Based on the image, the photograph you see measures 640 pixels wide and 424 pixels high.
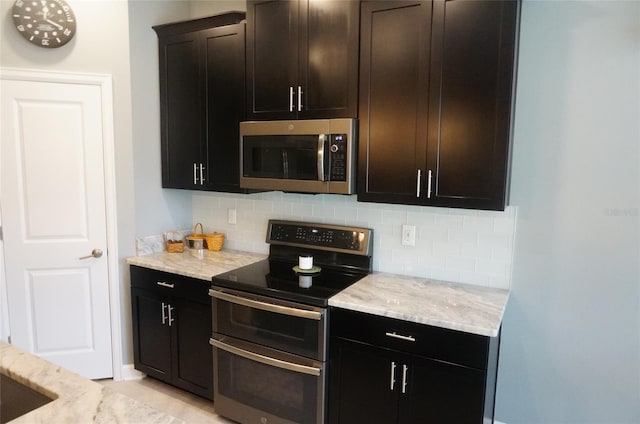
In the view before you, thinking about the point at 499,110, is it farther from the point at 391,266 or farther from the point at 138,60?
the point at 138,60

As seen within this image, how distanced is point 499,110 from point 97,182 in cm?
254

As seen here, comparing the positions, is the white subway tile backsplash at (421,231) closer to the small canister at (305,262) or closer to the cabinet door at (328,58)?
the small canister at (305,262)

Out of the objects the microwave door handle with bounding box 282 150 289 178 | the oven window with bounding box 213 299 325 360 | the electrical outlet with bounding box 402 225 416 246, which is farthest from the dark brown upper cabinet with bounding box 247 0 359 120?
the oven window with bounding box 213 299 325 360

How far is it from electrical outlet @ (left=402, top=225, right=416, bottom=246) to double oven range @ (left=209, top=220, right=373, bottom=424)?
207 mm

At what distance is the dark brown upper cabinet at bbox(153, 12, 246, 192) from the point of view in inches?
107

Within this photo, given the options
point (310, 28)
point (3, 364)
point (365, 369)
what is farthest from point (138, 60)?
point (365, 369)

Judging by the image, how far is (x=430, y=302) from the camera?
211 centimetres

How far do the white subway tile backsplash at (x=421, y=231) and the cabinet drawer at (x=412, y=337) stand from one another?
2.02 feet

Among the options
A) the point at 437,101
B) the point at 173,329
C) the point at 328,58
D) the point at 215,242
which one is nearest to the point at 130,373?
the point at 173,329

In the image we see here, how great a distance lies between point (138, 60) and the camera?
2922mm

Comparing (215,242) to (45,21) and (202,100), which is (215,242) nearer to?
(202,100)

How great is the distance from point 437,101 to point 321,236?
113 cm

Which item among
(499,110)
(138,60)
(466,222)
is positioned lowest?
(466,222)

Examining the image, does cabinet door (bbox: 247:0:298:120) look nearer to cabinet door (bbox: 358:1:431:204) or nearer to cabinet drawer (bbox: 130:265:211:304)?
cabinet door (bbox: 358:1:431:204)
